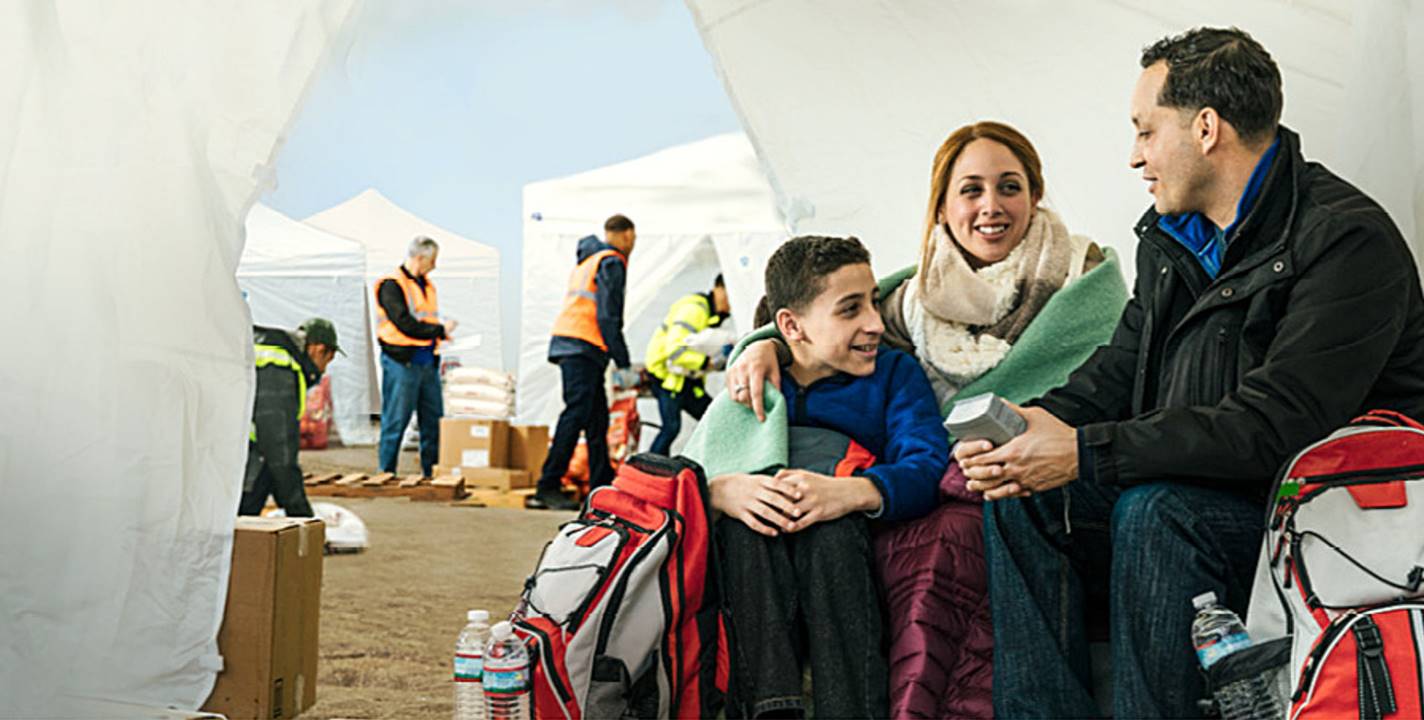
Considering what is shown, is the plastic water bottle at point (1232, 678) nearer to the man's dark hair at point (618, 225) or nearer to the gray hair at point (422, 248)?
the man's dark hair at point (618, 225)

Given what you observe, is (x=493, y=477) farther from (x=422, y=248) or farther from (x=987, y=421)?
(x=987, y=421)

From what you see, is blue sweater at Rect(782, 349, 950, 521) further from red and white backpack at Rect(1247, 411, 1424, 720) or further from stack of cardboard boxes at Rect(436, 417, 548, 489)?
stack of cardboard boxes at Rect(436, 417, 548, 489)

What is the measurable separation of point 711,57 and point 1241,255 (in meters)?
2.09

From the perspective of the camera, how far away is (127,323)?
6.71ft

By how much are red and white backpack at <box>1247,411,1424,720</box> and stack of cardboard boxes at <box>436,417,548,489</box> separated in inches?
247

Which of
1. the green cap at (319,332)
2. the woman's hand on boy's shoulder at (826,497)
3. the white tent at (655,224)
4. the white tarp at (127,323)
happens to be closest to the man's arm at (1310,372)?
the woman's hand on boy's shoulder at (826,497)

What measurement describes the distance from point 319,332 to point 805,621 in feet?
11.9

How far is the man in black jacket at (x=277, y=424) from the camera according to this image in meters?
4.59

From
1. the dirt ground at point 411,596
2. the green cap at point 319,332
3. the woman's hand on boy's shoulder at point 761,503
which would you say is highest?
the green cap at point 319,332

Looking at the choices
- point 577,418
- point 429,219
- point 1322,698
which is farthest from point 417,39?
point 1322,698

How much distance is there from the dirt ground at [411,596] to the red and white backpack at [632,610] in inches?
27.2

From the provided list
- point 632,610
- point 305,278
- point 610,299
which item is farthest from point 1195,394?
point 305,278

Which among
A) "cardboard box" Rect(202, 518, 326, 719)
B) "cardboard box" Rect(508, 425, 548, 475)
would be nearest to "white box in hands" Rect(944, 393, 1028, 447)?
"cardboard box" Rect(202, 518, 326, 719)

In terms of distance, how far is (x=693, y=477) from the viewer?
2.16 meters
